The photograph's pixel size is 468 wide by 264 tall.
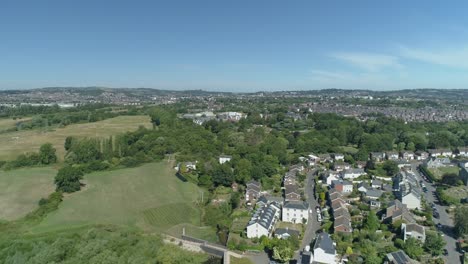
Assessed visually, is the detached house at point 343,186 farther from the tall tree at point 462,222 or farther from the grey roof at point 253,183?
the tall tree at point 462,222

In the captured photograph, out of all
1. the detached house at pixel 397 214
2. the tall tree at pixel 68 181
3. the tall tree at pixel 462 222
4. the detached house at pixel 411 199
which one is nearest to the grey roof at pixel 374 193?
the detached house at pixel 411 199

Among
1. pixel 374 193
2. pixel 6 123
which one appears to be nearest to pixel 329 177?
pixel 374 193

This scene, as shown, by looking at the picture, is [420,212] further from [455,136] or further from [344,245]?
[455,136]

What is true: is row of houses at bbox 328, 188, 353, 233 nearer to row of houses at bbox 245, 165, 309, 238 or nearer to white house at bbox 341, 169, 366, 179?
row of houses at bbox 245, 165, 309, 238

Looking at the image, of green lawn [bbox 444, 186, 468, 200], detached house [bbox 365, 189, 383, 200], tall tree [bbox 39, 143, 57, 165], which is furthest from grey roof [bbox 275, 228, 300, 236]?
tall tree [bbox 39, 143, 57, 165]

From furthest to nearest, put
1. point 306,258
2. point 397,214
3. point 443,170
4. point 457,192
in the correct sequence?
point 443,170
point 457,192
point 397,214
point 306,258

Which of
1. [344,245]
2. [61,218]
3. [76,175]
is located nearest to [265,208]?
[344,245]

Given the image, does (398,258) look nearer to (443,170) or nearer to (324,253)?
(324,253)
